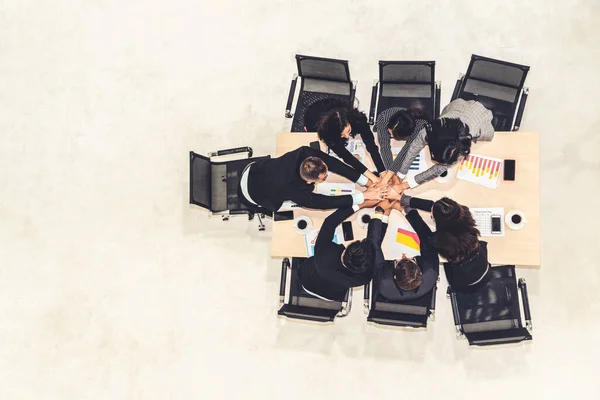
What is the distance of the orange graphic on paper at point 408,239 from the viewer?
3.27 metres

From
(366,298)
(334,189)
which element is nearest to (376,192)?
(334,189)

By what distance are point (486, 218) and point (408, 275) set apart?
69 cm

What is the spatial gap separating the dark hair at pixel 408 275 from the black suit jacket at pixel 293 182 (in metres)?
0.52

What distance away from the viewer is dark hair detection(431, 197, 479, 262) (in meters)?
2.96

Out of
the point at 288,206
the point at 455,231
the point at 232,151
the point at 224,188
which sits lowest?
the point at 455,231

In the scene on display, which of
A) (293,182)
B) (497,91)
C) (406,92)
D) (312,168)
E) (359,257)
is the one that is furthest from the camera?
(406,92)

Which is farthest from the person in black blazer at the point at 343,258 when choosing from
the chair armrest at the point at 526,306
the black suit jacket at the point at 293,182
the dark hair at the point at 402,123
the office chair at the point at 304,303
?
the chair armrest at the point at 526,306

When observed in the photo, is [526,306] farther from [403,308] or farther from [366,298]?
[366,298]

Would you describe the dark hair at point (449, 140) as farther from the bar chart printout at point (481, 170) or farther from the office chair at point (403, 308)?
the office chair at point (403, 308)

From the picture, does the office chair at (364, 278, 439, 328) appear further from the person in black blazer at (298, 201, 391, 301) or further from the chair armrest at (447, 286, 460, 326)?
the person in black blazer at (298, 201, 391, 301)

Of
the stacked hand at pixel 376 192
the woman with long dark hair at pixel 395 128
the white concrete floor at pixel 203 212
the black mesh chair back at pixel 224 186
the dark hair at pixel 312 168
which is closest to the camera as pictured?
the dark hair at pixel 312 168

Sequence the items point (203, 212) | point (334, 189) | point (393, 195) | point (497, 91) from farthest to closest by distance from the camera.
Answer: point (203, 212) → point (497, 91) → point (334, 189) → point (393, 195)

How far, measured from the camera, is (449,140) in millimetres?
3053

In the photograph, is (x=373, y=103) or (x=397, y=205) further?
(x=373, y=103)
